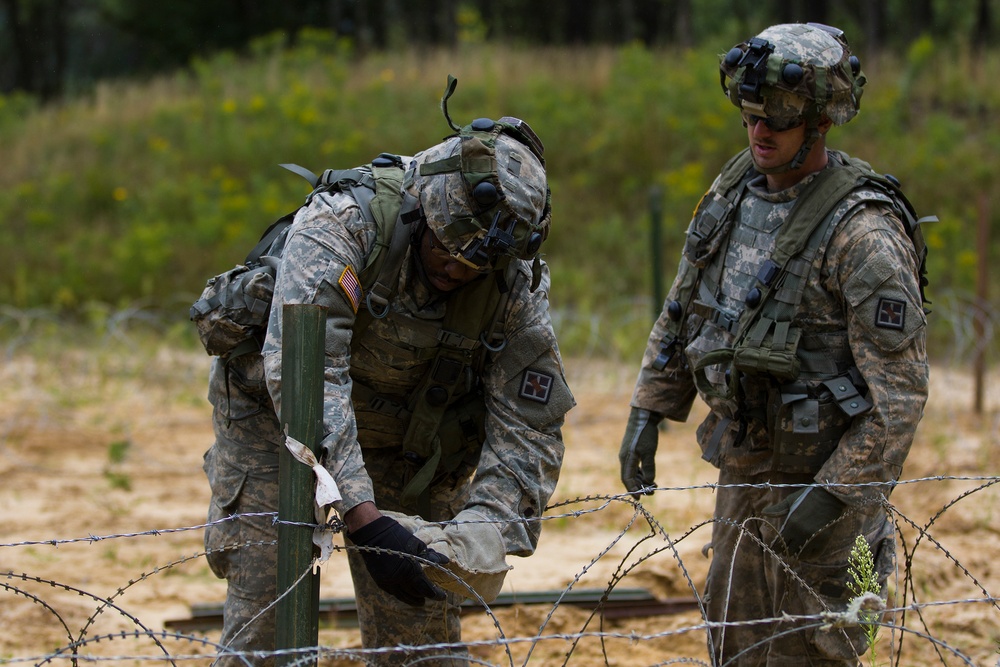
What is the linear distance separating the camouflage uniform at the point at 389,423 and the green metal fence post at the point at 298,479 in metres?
0.44

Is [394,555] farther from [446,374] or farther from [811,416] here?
[811,416]

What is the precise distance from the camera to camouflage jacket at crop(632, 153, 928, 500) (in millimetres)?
3350

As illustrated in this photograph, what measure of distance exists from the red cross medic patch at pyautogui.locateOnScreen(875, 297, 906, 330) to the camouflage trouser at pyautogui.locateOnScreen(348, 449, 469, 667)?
138 cm

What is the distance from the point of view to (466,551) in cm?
310

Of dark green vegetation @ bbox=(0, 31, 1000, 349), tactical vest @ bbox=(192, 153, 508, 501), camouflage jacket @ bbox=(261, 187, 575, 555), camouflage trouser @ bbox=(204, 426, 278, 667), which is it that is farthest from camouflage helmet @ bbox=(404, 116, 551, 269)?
dark green vegetation @ bbox=(0, 31, 1000, 349)

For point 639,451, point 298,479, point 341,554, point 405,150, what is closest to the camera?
point 298,479

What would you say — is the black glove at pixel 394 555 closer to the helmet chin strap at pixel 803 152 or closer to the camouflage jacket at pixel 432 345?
the camouflage jacket at pixel 432 345

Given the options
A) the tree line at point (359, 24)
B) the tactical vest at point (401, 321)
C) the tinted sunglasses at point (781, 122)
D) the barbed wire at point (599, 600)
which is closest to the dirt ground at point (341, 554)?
the barbed wire at point (599, 600)

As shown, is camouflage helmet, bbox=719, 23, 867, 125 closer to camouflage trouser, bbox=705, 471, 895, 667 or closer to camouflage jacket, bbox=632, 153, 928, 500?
camouflage jacket, bbox=632, 153, 928, 500

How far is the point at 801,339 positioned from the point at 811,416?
247mm

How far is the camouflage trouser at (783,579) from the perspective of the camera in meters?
3.54

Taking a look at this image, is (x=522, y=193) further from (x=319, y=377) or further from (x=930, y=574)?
(x=930, y=574)

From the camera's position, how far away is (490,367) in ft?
11.6

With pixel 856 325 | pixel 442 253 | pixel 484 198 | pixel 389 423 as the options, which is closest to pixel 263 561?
pixel 389 423
